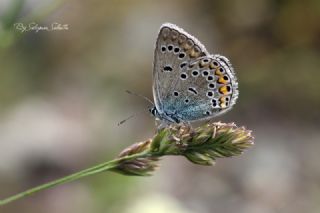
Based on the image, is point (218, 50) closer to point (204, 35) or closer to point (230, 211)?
point (204, 35)

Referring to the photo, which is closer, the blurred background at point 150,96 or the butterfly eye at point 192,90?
the butterfly eye at point 192,90

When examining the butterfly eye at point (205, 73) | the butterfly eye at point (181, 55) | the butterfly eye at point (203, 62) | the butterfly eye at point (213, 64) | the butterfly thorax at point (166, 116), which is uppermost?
the butterfly eye at point (213, 64)

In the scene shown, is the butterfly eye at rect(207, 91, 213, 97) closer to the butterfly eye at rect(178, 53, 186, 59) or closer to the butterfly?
the butterfly

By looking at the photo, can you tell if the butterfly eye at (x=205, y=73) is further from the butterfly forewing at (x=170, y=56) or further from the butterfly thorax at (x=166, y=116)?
the butterfly thorax at (x=166, y=116)

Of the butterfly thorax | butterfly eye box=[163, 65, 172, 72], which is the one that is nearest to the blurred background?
the butterfly thorax

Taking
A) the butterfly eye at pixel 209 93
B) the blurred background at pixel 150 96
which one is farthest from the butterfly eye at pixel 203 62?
the blurred background at pixel 150 96

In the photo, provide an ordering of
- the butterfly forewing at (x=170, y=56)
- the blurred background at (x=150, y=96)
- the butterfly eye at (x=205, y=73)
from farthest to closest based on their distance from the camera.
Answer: the blurred background at (x=150, y=96)
the butterfly eye at (x=205, y=73)
the butterfly forewing at (x=170, y=56)
